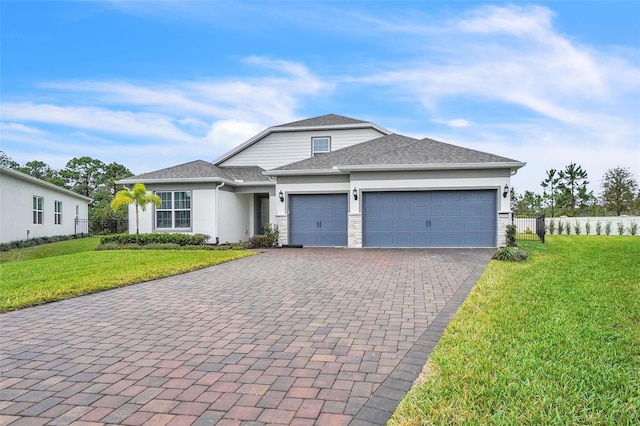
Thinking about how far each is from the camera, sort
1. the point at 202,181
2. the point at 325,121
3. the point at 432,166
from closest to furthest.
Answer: the point at 432,166 → the point at 202,181 → the point at 325,121

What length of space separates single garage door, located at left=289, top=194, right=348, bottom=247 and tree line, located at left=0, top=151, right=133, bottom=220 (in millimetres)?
25252

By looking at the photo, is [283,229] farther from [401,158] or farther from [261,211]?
[401,158]

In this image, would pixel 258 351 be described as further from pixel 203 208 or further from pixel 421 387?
pixel 203 208

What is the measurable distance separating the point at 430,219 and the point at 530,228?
48.3 feet

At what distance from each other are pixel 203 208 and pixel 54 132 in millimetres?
13298

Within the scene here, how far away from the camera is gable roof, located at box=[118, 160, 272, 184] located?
59.3 feet

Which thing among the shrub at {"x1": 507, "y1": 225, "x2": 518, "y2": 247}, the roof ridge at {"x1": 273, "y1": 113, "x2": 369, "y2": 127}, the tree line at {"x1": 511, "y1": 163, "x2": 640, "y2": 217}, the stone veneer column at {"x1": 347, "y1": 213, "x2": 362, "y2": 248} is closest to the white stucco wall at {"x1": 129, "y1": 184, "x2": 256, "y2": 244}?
the roof ridge at {"x1": 273, "y1": 113, "x2": 369, "y2": 127}

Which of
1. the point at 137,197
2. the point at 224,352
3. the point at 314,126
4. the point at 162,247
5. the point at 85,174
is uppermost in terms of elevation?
the point at 314,126

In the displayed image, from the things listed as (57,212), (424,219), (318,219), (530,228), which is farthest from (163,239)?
(530,228)

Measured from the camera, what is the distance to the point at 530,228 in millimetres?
26469

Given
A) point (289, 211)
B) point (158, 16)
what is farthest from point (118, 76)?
point (289, 211)

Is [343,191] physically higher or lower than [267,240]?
higher

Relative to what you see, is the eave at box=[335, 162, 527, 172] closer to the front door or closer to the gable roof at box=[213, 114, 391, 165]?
the gable roof at box=[213, 114, 391, 165]

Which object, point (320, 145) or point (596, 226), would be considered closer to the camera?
point (320, 145)
